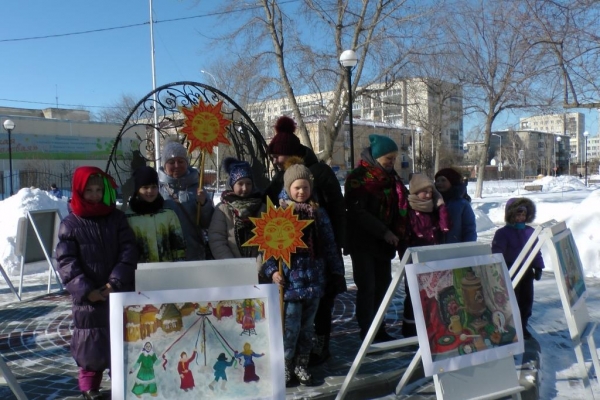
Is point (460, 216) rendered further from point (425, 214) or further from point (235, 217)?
point (235, 217)

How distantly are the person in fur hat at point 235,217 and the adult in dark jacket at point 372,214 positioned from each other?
92cm

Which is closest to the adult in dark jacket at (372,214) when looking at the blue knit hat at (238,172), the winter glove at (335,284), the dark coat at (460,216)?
the winter glove at (335,284)

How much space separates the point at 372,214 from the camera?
4527 millimetres

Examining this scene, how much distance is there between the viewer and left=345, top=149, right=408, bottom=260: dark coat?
14.6 ft

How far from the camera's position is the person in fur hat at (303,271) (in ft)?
12.3

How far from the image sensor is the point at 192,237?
4.34 m

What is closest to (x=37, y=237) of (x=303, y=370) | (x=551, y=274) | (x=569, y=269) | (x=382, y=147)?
(x=303, y=370)

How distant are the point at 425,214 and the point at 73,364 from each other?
3259mm

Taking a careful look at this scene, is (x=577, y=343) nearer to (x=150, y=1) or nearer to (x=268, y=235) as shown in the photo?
(x=268, y=235)

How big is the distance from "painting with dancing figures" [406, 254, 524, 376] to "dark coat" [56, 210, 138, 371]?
1.82 meters

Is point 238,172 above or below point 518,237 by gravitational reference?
above

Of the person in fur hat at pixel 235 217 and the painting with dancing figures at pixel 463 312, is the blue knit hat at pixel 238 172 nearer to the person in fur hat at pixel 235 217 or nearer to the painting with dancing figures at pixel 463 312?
the person in fur hat at pixel 235 217

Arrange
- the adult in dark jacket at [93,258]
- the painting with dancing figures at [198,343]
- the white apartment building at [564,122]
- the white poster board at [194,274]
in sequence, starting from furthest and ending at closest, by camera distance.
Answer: the white apartment building at [564,122] < the adult in dark jacket at [93,258] < the white poster board at [194,274] < the painting with dancing figures at [198,343]

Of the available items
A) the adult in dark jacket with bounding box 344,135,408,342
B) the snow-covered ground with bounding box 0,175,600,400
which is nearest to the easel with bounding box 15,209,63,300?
the snow-covered ground with bounding box 0,175,600,400
